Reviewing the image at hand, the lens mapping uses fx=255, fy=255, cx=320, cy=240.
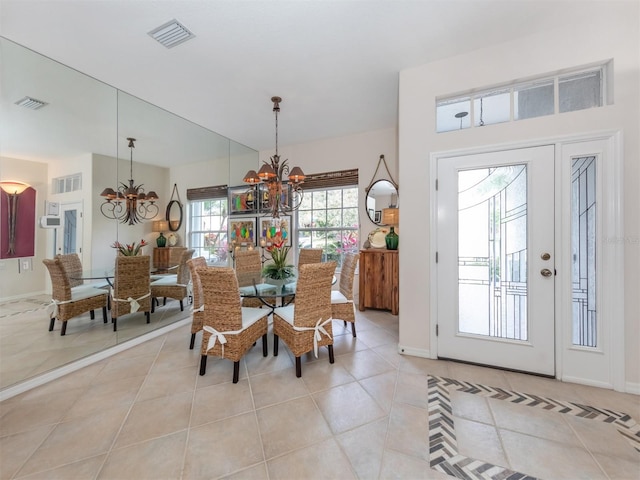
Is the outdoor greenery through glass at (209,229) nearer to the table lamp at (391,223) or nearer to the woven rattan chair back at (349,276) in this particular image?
the woven rattan chair back at (349,276)

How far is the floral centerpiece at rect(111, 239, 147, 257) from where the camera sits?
2.84m

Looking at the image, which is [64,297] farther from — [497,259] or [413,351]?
[497,259]

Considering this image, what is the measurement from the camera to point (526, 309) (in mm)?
2244

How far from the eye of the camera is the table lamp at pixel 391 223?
12.8 ft

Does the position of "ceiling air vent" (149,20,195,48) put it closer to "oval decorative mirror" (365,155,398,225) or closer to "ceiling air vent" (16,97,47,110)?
"ceiling air vent" (16,97,47,110)

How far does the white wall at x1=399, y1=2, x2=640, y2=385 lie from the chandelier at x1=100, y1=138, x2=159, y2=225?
3.02 meters

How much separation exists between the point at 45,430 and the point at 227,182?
359cm

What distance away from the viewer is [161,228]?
3299 mm

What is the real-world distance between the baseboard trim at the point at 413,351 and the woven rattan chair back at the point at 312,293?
0.93 meters

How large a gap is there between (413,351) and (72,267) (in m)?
3.49

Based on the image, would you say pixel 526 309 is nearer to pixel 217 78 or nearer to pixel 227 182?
pixel 217 78

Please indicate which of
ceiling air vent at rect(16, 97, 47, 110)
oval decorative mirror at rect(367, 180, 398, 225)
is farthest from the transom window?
ceiling air vent at rect(16, 97, 47, 110)

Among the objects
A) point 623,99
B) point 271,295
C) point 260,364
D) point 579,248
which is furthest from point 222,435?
point 623,99

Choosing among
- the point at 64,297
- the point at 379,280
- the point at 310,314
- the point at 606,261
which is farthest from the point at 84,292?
the point at 606,261
